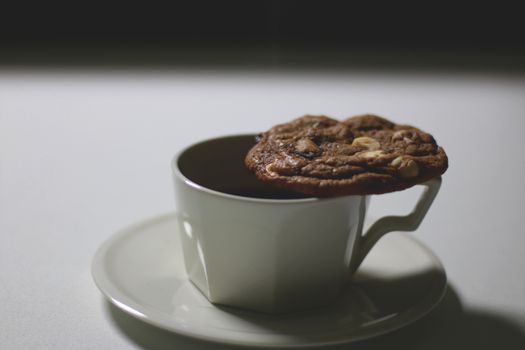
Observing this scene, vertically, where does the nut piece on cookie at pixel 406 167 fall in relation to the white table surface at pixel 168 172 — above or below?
above

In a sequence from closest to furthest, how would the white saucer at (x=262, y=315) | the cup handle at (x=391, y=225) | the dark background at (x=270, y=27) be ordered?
1. the white saucer at (x=262, y=315)
2. the cup handle at (x=391, y=225)
3. the dark background at (x=270, y=27)

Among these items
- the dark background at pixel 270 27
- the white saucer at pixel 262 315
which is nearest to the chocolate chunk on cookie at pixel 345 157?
the white saucer at pixel 262 315

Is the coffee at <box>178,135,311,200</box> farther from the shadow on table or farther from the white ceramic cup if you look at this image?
the shadow on table

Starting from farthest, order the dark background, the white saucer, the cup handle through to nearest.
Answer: the dark background, the cup handle, the white saucer

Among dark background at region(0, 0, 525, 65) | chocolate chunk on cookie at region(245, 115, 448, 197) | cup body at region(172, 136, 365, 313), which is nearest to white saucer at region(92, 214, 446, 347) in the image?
cup body at region(172, 136, 365, 313)

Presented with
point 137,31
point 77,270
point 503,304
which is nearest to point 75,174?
point 77,270

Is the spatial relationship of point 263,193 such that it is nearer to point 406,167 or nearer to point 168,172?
point 406,167

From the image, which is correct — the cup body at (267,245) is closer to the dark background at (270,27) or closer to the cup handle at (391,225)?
the cup handle at (391,225)
